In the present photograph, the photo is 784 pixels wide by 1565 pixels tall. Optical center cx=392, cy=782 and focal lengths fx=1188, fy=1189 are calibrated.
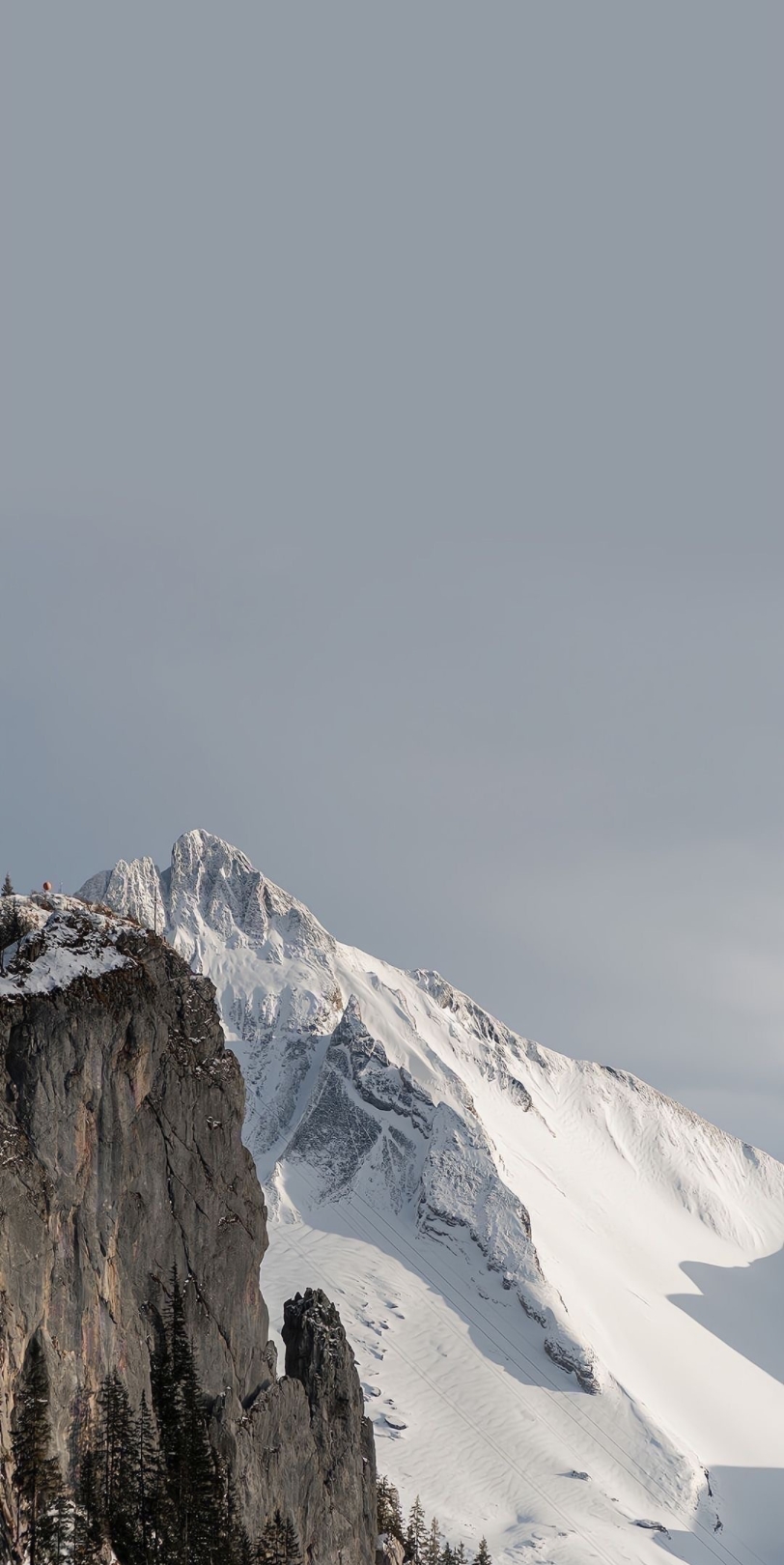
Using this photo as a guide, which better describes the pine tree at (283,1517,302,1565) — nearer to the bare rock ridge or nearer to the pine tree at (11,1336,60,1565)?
the bare rock ridge

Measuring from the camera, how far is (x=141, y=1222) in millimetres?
76750

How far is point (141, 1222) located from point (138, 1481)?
14.8m

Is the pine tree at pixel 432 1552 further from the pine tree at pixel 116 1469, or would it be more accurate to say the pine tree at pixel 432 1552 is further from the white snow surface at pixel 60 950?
the white snow surface at pixel 60 950

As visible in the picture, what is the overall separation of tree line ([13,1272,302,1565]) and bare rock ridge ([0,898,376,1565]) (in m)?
1.16

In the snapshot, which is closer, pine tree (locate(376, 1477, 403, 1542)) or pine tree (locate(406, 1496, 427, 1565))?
pine tree (locate(376, 1477, 403, 1542))

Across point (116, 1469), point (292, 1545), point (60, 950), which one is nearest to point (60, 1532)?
point (116, 1469)

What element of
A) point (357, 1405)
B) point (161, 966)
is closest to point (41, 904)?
point (161, 966)

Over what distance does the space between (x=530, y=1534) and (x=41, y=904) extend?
150 m

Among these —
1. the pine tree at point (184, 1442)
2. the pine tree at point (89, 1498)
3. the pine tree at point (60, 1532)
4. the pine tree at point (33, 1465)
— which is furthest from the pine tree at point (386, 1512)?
the pine tree at point (33, 1465)

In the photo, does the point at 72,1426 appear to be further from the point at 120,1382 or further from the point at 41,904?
the point at 41,904

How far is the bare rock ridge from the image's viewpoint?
6638cm

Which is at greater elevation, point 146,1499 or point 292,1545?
point 146,1499

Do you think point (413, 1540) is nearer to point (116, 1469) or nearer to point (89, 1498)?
point (116, 1469)

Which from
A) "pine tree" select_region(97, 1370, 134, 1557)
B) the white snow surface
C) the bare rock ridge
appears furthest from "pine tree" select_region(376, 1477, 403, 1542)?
the white snow surface
